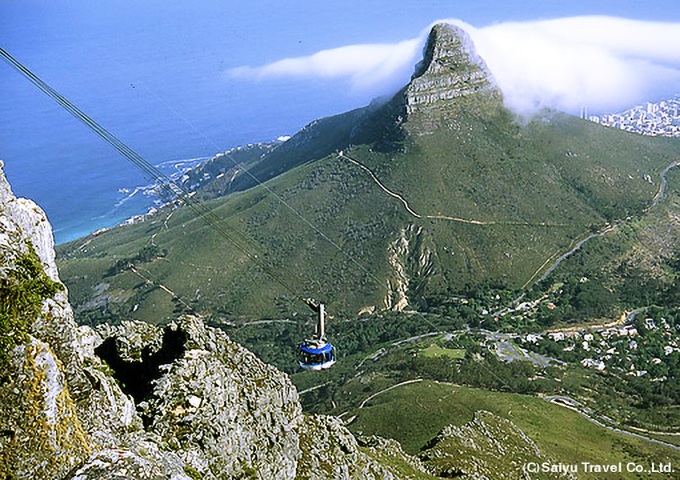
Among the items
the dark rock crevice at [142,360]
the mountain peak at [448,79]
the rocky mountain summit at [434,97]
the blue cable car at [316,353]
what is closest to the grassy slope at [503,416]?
the blue cable car at [316,353]

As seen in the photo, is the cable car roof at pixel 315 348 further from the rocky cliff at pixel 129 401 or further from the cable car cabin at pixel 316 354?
the rocky cliff at pixel 129 401

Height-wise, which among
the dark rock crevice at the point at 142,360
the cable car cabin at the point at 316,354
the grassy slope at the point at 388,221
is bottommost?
the grassy slope at the point at 388,221

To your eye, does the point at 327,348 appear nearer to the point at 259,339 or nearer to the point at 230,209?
the point at 259,339

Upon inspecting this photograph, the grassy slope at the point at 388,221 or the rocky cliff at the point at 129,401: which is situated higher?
the rocky cliff at the point at 129,401

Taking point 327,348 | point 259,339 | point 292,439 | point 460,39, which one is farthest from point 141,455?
point 460,39

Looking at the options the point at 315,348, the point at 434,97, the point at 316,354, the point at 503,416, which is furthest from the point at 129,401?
the point at 434,97

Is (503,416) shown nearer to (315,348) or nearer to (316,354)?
(316,354)
